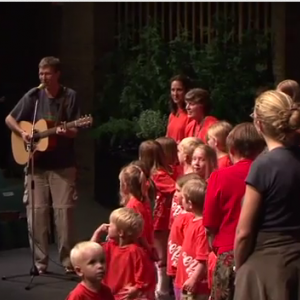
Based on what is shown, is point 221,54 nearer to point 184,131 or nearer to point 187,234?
point 184,131

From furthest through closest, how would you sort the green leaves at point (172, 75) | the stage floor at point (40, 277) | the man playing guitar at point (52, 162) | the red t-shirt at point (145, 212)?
the green leaves at point (172, 75) → the man playing guitar at point (52, 162) → the stage floor at point (40, 277) → the red t-shirt at point (145, 212)

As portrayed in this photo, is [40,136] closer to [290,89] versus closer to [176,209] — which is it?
[176,209]

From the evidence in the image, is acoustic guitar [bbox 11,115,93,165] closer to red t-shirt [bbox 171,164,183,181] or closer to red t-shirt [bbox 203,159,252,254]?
red t-shirt [bbox 171,164,183,181]

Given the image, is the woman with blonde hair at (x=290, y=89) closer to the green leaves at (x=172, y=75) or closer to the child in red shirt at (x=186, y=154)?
the child in red shirt at (x=186, y=154)

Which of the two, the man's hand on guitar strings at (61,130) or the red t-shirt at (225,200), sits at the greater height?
the man's hand on guitar strings at (61,130)

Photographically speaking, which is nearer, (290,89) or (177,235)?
(177,235)

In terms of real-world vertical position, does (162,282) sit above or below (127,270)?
below

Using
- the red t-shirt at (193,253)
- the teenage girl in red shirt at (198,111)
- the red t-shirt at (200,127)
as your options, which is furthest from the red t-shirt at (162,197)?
the red t-shirt at (193,253)

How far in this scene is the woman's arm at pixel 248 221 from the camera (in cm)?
400

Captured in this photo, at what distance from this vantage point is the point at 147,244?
5.53 metres

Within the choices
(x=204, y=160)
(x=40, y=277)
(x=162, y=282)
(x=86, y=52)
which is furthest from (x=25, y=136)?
(x=86, y=52)

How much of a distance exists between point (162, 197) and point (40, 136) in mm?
1165

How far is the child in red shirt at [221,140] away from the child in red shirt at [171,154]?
969 millimetres

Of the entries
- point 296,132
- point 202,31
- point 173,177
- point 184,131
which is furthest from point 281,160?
point 202,31
